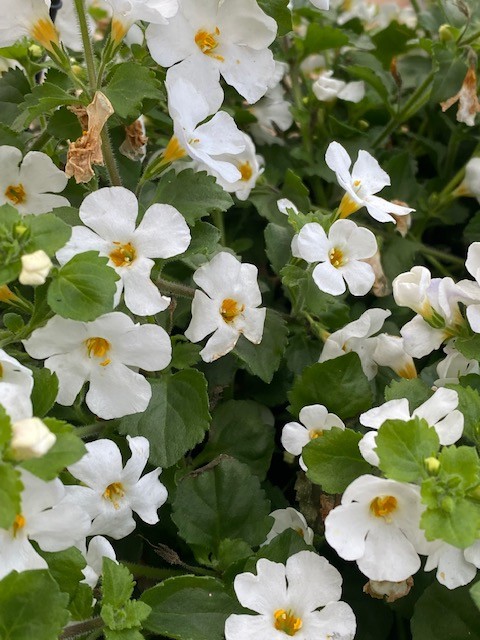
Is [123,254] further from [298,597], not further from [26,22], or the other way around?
[298,597]

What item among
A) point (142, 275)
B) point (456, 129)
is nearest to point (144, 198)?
point (142, 275)

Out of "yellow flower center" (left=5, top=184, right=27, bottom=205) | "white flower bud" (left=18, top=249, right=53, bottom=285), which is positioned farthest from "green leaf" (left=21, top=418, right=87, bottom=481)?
"yellow flower center" (left=5, top=184, right=27, bottom=205)

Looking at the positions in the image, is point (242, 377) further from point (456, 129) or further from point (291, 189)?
point (456, 129)

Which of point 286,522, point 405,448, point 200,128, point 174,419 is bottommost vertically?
point 286,522

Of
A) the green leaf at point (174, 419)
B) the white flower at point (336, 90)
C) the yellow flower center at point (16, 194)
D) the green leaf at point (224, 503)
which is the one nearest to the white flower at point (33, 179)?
the yellow flower center at point (16, 194)

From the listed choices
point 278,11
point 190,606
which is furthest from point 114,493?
point 278,11

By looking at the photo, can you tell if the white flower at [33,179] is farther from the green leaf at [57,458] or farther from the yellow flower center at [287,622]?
the yellow flower center at [287,622]
